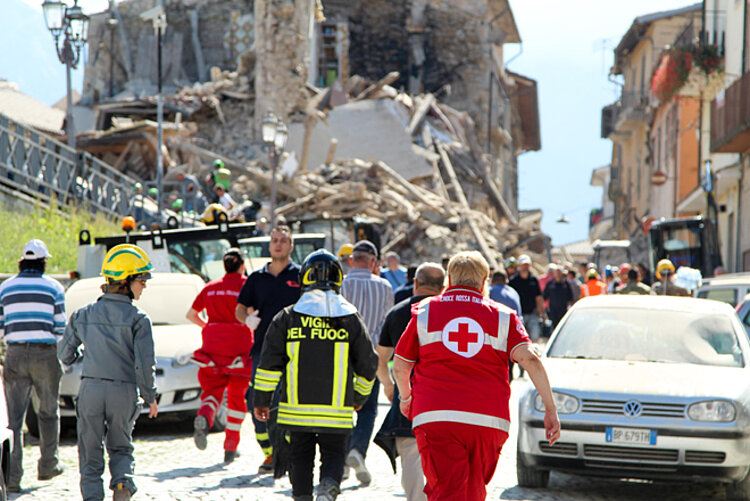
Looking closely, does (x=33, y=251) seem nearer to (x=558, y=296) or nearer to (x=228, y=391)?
(x=228, y=391)

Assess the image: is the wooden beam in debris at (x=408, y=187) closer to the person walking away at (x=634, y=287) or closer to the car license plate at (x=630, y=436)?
the person walking away at (x=634, y=287)

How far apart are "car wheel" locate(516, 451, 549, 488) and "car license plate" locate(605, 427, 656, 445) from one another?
61 cm

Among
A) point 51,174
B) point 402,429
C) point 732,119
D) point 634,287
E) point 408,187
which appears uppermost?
point 732,119

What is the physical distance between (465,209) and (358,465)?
2356cm

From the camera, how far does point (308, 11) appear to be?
3656cm

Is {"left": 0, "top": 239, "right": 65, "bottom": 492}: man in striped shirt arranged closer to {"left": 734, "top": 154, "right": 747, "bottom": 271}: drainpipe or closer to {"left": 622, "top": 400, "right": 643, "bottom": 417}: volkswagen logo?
{"left": 622, "top": 400, "right": 643, "bottom": 417}: volkswagen logo

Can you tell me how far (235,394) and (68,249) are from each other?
9.04 m

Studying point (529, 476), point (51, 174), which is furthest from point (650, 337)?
point (51, 174)

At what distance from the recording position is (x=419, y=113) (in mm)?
38594

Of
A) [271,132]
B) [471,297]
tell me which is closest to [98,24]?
[271,132]

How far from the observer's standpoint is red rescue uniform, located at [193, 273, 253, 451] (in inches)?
356

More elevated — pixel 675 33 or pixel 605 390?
pixel 675 33

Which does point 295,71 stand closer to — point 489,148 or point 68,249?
point 489,148

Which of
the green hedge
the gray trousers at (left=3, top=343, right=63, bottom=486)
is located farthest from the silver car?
the green hedge
